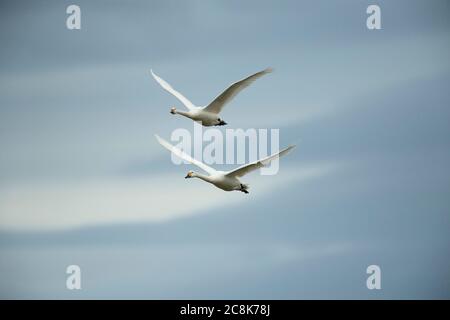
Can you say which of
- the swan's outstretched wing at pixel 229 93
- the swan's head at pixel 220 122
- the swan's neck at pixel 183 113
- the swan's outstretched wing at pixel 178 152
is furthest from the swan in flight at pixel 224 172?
the swan's outstretched wing at pixel 229 93

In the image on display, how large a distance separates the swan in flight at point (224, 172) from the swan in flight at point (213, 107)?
45.0 inches

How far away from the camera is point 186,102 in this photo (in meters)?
39.0

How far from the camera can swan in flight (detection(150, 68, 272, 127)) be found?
36.2 meters

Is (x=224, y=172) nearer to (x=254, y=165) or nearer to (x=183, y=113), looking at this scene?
(x=254, y=165)

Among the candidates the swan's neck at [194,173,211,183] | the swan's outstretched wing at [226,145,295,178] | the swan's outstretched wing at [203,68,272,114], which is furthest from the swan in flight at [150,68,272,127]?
the swan's outstretched wing at [226,145,295,178]

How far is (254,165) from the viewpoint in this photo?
1388 inches

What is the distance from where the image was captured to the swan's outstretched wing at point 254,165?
33688mm

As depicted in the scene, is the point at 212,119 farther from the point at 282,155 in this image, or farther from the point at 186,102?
the point at 282,155

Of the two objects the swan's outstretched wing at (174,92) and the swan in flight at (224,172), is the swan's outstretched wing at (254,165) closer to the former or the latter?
the swan in flight at (224,172)

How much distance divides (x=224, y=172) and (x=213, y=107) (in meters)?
1.91

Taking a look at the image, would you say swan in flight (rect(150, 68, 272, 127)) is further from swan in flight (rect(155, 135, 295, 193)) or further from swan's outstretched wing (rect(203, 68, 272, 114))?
swan in flight (rect(155, 135, 295, 193))

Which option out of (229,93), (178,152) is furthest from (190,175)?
(229,93)

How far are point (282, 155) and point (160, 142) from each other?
6136 millimetres

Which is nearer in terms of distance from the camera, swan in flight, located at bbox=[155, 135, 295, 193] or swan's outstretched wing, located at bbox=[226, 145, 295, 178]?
swan's outstretched wing, located at bbox=[226, 145, 295, 178]
